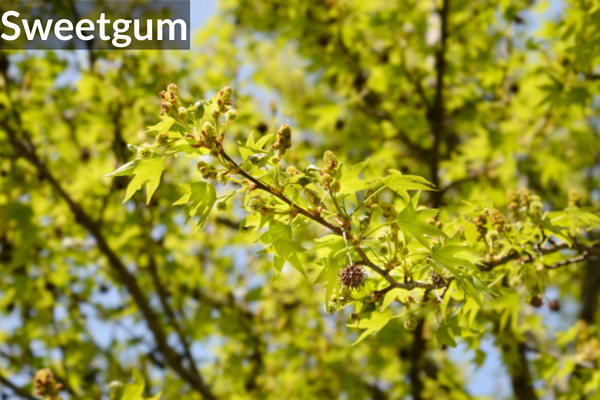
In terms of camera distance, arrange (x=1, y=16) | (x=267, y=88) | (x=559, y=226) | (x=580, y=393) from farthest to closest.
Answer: (x=267, y=88) < (x=1, y=16) < (x=580, y=393) < (x=559, y=226)

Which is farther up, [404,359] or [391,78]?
[391,78]

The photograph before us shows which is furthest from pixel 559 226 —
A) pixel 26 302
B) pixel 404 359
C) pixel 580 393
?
pixel 26 302

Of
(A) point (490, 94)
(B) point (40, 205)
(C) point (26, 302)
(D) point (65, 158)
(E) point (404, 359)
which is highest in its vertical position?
(A) point (490, 94)

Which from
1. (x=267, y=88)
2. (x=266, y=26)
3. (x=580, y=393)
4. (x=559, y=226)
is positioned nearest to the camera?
(x=559, y=226)

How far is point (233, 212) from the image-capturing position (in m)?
6.24

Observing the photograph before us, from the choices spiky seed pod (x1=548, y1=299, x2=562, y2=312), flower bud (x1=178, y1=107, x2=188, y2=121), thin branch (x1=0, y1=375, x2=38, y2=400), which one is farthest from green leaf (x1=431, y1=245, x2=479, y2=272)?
thin branch (x1=0, y1=375, x2=38, y2=400)

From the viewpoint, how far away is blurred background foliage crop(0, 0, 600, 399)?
456cm

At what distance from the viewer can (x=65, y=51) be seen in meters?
4.74

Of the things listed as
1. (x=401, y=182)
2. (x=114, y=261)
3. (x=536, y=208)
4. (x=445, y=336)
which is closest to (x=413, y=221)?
(x=401, y=182)

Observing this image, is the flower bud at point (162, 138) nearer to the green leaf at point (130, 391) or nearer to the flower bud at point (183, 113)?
the flower bud at point (183, 113)

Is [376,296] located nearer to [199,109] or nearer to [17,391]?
[199,109]

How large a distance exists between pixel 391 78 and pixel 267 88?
386 cm

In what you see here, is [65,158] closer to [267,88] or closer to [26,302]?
[26,302]

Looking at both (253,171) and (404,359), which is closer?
(253,171)
